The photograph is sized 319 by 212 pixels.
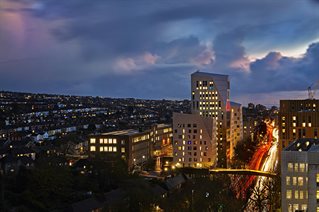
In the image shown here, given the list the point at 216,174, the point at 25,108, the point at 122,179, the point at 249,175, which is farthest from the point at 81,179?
the point at 25,108

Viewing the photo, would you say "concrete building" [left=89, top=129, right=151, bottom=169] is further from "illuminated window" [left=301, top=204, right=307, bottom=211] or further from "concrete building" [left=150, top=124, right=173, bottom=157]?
"illuminated window" [left=301, top=204, right=307, bottom=211]

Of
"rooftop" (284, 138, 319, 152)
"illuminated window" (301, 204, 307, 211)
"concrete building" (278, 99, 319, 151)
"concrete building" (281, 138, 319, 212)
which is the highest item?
"concrete building" (278, 99, 319, 151)

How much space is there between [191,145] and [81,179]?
2685cm

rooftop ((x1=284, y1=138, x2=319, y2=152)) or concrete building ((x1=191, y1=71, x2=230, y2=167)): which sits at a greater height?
concrete building ((x1=191, y1=71, x2=230, y2=167))

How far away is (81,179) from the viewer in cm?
4166

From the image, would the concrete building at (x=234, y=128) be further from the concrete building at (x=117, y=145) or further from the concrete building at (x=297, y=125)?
the concrete building at (x=117, y=145)

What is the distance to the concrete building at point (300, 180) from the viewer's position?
35188 mm

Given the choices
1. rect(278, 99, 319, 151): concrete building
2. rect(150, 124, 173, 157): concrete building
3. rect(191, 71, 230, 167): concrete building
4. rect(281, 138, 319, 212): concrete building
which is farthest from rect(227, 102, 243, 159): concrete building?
rect(281, 138, 319, 212): concrete building

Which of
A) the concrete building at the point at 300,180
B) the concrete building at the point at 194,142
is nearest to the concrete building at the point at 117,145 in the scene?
the concrete building at the point at 194,142

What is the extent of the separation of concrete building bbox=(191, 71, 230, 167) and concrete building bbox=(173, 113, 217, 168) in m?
12.2

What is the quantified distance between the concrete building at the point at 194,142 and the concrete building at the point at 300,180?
28.5 m

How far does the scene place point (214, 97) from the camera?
78812mm

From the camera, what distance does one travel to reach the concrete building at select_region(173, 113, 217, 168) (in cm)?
6531

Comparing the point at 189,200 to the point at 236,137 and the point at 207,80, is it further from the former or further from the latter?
the point at 236,137
